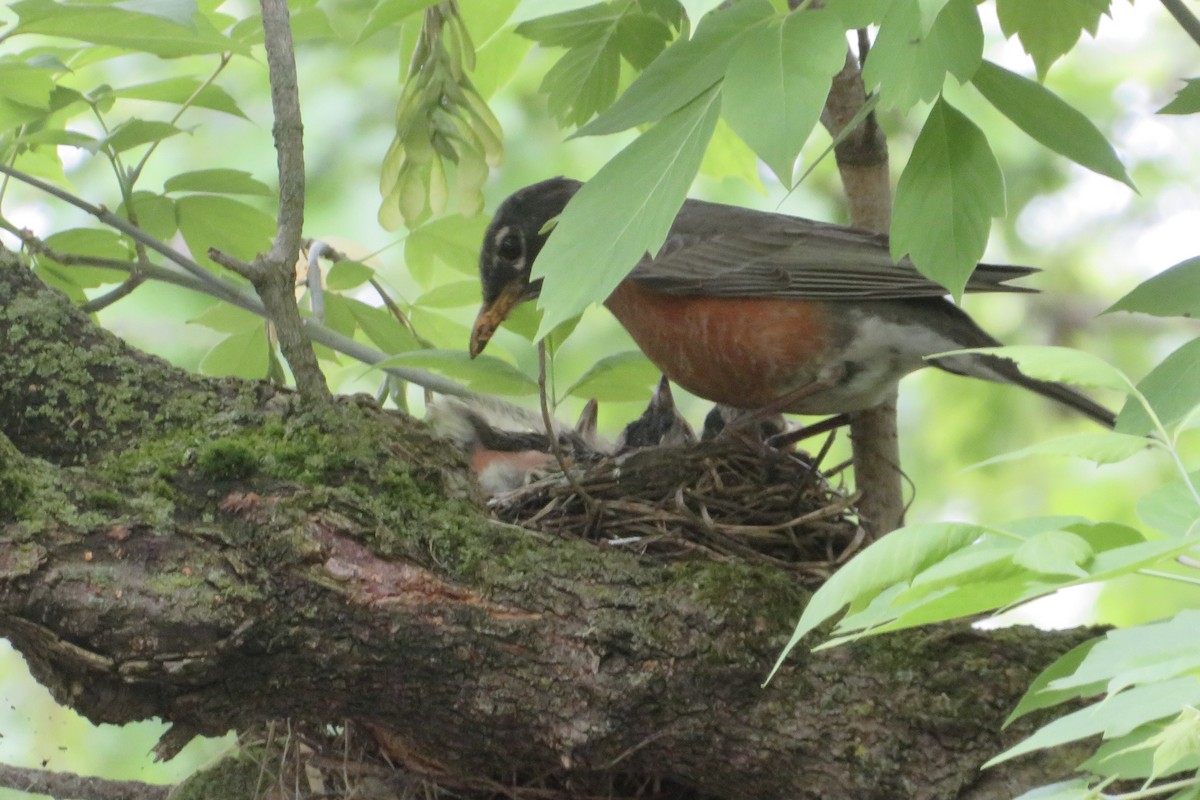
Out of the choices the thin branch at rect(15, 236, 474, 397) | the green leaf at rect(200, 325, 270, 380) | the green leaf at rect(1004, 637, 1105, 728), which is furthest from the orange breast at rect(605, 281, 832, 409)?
the green leaf at rect(1004, 637, 1105, 728)

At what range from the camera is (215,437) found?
1653 mm

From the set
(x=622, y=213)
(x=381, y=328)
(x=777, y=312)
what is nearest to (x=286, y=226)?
(x=381, y=328)

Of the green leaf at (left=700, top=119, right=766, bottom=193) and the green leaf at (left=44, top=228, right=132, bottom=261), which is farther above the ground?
the green leaf at (left=700, top=119, right=766, bottom=193)

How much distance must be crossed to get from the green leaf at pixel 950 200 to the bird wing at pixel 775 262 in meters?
0.99

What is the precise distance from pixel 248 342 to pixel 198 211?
0.27 metres

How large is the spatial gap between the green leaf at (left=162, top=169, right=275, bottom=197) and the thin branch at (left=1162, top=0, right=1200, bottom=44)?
144 cm

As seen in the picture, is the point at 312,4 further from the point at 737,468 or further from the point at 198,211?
the point at 737,468

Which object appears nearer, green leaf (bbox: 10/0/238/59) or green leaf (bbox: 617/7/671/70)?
green leaf (bbox: 10/0/238/59)

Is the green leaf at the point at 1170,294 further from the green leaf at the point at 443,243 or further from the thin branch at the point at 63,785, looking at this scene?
the thin branch at the point at 63,785

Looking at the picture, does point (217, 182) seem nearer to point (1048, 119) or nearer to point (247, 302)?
point (247, 302)

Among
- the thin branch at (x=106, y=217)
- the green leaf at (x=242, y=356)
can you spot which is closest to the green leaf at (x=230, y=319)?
the green leaf at (x=242, y=356)

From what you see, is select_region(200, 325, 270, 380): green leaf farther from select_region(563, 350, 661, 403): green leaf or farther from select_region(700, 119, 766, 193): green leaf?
select_region(700, 119, 766, 193): green leaf

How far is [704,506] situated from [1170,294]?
3.17 feet

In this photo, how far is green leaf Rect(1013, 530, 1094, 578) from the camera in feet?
2.72
